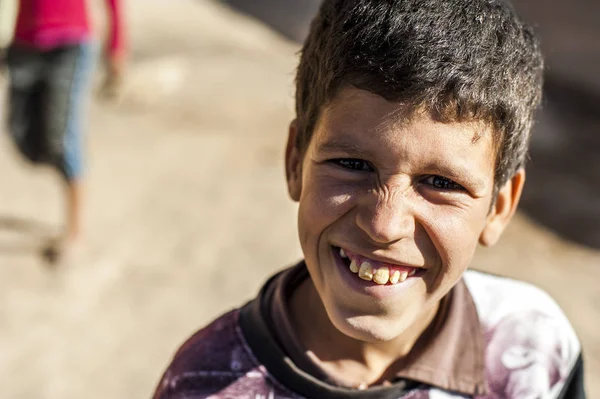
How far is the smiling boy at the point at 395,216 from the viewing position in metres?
1.22

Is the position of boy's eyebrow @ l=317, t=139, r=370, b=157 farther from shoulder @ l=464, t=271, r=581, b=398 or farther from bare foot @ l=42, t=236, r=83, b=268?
bare foot @ l=42, t=236, r=83, b=268

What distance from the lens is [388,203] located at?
1.23 m

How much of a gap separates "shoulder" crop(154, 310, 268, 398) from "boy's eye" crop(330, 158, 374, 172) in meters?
0.36

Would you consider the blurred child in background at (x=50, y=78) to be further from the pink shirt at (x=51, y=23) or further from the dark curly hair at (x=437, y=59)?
the dark curly hair at (x=437, y=59)

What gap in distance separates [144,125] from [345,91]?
13.5 ft

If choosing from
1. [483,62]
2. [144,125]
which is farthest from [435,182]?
[144,125]

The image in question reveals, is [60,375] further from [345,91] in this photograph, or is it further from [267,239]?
[345,91]

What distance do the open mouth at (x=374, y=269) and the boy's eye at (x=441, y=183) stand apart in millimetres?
149

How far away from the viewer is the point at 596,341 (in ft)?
11.5

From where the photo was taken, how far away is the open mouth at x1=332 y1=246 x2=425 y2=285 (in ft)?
4.25

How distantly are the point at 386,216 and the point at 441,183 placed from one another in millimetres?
116

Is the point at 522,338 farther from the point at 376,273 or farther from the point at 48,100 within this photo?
the point at 48,100

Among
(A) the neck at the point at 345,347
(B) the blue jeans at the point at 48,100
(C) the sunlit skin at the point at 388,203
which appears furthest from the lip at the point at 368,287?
(B) the blue jeans at the point at 48,100

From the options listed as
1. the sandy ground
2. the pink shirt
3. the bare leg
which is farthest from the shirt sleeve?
the sandy ground
